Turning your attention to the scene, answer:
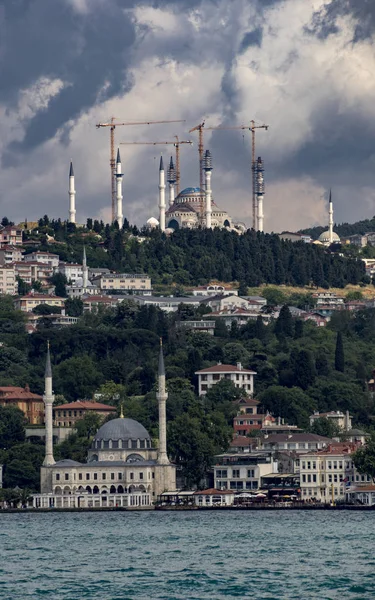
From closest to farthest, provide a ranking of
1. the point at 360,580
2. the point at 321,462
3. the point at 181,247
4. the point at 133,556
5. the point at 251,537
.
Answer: the point at 360,580 → the point at 133,556 → the point at 251,537 → the point at 321,462 → the point at 181,247

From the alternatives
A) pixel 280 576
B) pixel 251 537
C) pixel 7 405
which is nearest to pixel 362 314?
pixel 7 405

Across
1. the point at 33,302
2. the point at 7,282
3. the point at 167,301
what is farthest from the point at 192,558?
the point at 7,282

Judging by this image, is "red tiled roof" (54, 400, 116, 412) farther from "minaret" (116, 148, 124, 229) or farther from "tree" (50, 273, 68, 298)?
"minaret" (116, 148, 124, 229)

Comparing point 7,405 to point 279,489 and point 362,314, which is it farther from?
point 362,314

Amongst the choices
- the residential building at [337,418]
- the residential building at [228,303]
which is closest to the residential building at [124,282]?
the residential building at [228,303]

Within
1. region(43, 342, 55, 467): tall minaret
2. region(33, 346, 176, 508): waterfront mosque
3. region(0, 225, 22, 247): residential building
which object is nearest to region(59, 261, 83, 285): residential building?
region(0, 225, 22, 247): residential building

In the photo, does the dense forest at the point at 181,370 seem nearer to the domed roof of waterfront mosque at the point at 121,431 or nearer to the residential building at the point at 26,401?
the residential building at the point at 26,401

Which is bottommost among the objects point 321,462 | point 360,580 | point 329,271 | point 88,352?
point 360,580
